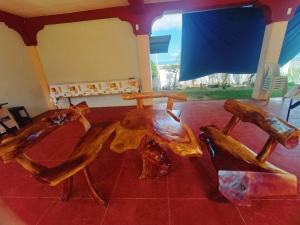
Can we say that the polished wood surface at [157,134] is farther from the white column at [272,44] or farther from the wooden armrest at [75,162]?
the white column at [272,44]

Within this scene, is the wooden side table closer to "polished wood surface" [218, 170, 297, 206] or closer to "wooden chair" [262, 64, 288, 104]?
"polished wood surface" [218, 170, 297, 206]

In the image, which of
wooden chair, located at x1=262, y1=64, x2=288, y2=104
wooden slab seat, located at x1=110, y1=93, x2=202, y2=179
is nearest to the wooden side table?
wooden slab seat, located at x1=110, y1=93, x2=202, y2=179

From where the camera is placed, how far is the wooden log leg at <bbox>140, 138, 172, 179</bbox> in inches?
59.6

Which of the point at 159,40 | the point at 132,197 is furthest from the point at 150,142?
the point at 159,40

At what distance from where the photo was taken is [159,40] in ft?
15.1

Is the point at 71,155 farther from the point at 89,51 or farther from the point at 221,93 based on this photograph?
the point at 221,93

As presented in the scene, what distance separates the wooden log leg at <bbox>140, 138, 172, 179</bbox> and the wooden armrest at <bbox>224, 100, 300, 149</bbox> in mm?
780

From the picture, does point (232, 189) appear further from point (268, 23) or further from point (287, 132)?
point (268, 23)

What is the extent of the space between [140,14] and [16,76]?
2.94 meters

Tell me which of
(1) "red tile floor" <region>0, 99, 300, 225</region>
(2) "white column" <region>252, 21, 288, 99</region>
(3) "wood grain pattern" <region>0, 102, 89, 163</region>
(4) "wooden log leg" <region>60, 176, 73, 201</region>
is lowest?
(1) "red tile floor" <region>0, 99, 300, 225</region>

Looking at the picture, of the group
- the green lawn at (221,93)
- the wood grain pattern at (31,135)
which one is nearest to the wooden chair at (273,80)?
the green lawn at (221,93)

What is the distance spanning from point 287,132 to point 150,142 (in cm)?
102

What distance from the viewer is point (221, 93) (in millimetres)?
4559

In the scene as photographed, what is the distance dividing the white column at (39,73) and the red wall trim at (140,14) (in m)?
0.24
